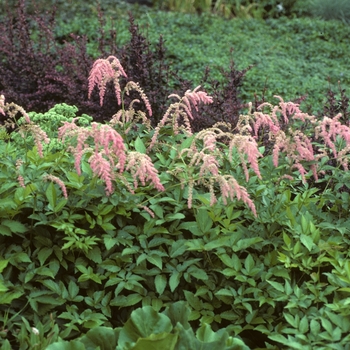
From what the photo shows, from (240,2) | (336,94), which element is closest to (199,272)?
(336,94)

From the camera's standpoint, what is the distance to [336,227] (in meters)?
3.01

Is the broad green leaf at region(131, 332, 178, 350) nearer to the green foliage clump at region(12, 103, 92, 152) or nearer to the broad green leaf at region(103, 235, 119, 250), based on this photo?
the broad green leaf at region(103, 235, 119, 250)

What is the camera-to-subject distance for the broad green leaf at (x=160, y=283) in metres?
2.82

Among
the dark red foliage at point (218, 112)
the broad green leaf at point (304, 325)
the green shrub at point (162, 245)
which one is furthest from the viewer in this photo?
the dark red foliage at point (218, 112)

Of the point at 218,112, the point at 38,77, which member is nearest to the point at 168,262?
the point at 218,112

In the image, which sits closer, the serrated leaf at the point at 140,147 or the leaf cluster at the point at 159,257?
the leaf cluster at the point at 159,257

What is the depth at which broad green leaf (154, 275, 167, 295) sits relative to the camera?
2.82 meters

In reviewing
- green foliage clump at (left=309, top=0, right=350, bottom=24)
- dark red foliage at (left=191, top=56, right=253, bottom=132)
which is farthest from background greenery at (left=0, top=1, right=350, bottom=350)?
green foliage clump at (left=309, top=0, right=350, bottom=24)

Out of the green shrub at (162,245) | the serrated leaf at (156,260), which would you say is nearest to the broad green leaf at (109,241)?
the green shrub at (162,245)

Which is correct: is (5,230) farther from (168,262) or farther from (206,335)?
(206,335)

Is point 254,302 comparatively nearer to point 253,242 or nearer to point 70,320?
point 253,242

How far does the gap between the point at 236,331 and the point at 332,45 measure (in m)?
7.98

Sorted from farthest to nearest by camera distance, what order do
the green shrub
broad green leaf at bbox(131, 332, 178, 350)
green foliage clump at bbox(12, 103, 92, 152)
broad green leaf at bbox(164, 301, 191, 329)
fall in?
green foliage clump at bbox(12, 103, 92, 152) → the green shrub → broad green leaf at bbox(164, 301, 191, 329) → broad green leaf at bbox(131, 332, 178, 350)

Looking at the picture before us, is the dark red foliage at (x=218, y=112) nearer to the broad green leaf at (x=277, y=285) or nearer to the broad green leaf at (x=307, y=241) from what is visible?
the broad green leaf at (x=307, y=241)
